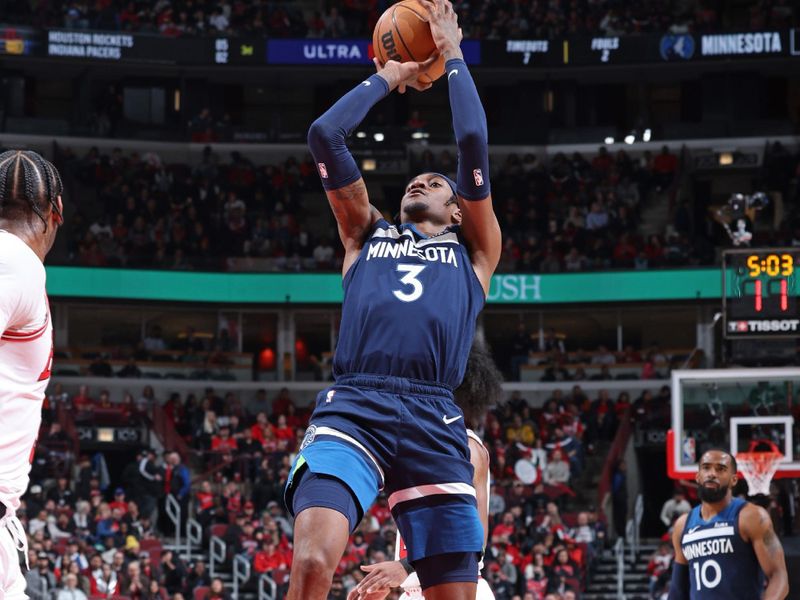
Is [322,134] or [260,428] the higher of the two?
[322,134]

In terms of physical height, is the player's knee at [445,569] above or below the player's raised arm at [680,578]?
above

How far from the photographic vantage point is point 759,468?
1664 centimetres

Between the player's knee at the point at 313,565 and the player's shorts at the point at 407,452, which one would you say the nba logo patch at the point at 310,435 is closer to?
the player's shorts at the point at 407,452

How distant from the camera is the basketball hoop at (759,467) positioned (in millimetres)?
16562

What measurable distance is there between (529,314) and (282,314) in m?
6.14

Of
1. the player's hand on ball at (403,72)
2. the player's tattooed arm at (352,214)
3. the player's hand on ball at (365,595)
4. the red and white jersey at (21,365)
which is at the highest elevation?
the player's hand on ball at (403,72)

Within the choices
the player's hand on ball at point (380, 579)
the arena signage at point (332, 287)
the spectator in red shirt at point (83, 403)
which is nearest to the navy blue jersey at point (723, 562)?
the player's hand on ball at point (380, 579)

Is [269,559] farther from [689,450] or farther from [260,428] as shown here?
[689,450]

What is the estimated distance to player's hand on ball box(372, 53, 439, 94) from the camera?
6.02m

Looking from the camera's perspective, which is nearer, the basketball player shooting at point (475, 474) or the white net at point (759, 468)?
the basketball player shooting at point (475, 474)

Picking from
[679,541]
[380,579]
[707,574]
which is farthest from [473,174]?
[679,541]

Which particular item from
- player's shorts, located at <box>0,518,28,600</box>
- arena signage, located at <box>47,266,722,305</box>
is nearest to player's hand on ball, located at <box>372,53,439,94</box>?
player's shorts, located at <box>0,518,28,600</box>

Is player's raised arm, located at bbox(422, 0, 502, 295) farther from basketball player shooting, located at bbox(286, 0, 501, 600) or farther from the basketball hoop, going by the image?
the basketball hoop

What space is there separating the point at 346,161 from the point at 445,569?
171 cm
